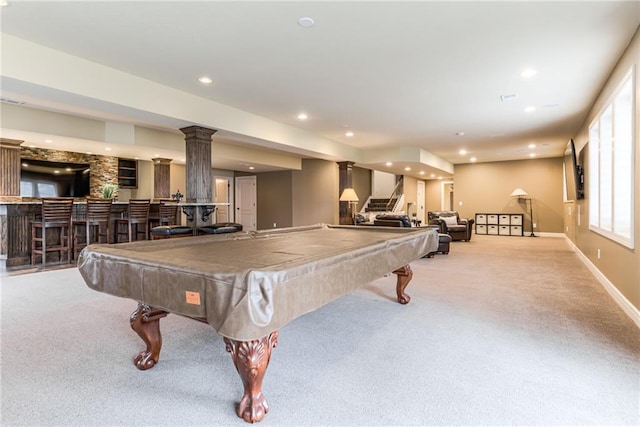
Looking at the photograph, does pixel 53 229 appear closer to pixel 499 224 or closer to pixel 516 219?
pixel 499 224

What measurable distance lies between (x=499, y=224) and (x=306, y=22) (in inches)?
409

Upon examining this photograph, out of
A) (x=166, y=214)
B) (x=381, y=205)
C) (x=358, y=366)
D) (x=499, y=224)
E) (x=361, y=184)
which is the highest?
(x=361, y=184)

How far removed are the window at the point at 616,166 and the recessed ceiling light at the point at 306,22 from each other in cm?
282

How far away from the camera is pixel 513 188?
35.8ft

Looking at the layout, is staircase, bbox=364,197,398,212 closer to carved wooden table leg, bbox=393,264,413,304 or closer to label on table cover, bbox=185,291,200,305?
carved wooden table leg, bbox=393,264,413,304

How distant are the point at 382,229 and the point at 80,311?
10.3 ft

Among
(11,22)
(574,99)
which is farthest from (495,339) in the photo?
(11,22)

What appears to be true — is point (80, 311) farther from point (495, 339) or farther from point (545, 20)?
point (545, 20)

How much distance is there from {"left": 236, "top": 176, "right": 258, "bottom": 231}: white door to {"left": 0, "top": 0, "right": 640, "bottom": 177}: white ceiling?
5.75m

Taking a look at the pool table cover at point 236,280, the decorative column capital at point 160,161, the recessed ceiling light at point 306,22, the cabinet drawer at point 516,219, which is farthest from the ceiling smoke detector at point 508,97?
the decorative column capital at point 160,161

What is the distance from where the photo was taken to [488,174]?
11.4 metres

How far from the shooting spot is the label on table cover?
1.39 m

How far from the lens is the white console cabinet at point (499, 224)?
34.9 feet

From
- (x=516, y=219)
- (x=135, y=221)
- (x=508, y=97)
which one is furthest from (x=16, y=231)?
(x=516, y=219)
